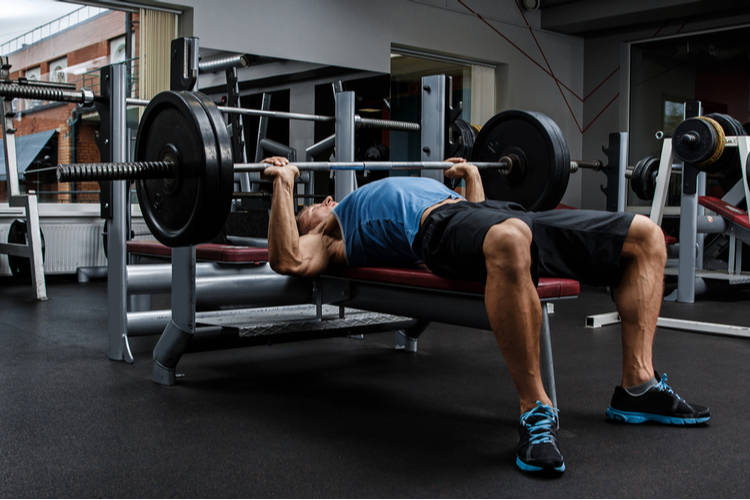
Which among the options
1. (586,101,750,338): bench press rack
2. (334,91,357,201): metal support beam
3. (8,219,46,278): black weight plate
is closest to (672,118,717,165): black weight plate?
(586,101,750,338): bench press rack

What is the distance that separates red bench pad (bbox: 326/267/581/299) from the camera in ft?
5.26

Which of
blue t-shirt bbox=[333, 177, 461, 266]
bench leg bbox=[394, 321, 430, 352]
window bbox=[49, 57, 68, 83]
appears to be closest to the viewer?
blue t-shirt bbox=[333, 177, 461, 266]

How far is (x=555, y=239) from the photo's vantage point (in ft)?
5.70

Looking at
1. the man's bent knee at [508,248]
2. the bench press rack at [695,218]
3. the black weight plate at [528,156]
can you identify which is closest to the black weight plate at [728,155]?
the bench press rack at [695,218]

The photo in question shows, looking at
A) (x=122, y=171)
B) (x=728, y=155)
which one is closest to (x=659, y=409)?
(x=122, y=171)

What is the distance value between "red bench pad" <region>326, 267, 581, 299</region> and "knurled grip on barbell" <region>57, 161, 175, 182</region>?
0.60 meters

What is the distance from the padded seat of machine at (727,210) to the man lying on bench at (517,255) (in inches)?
118

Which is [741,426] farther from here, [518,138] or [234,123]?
[234,123]

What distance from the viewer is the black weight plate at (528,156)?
98.2 inches

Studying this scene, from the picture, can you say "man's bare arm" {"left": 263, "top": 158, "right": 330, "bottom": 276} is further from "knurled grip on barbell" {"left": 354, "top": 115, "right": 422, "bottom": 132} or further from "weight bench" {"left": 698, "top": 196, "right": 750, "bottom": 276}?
"weight bench" {"left": 698, "top": 196, "right": 750, "bottom": 276}

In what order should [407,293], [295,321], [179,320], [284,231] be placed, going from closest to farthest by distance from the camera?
[407,293], [284,231], [179,320], [295,321]

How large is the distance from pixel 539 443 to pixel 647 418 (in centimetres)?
49

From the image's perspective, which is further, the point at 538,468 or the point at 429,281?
the point at 429,281

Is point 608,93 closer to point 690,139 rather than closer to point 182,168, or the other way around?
point 690,139
